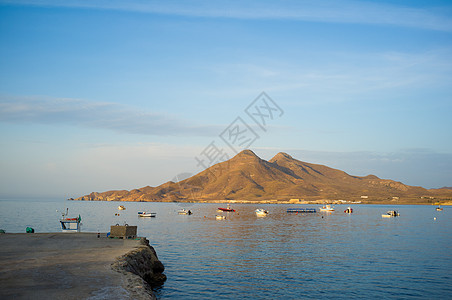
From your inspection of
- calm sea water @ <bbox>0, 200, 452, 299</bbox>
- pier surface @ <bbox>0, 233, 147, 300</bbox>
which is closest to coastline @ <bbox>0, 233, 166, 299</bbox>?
pier surface @ <bbox>0, 233, 147, 300</bbox>

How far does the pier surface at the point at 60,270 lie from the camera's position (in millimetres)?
17094

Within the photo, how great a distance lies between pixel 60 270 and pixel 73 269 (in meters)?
0.76

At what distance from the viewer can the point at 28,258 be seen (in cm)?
2555

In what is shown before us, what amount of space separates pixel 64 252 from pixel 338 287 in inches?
900

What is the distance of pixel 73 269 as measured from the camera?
2217 centimetres

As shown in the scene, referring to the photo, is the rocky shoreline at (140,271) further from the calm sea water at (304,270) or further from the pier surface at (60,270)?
the calm sea water at (304,270)

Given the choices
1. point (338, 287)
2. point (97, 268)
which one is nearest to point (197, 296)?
point (97, 268)

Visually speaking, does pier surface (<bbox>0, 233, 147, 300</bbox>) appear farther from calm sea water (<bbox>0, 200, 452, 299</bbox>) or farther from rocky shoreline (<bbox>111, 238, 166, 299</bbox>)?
calm sea water (<bbox>0, 200, 452, 299</bbox>)

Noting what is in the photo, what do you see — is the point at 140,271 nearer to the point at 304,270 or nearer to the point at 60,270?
the point at 60,270

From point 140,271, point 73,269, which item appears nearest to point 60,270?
point 73,269

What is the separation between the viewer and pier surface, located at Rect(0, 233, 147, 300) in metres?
17.1

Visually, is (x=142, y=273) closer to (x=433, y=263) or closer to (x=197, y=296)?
(x=197, y=296)

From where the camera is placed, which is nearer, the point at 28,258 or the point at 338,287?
the point at 28,258

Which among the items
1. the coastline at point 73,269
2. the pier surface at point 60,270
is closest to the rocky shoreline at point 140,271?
the coastline at point 73,269
